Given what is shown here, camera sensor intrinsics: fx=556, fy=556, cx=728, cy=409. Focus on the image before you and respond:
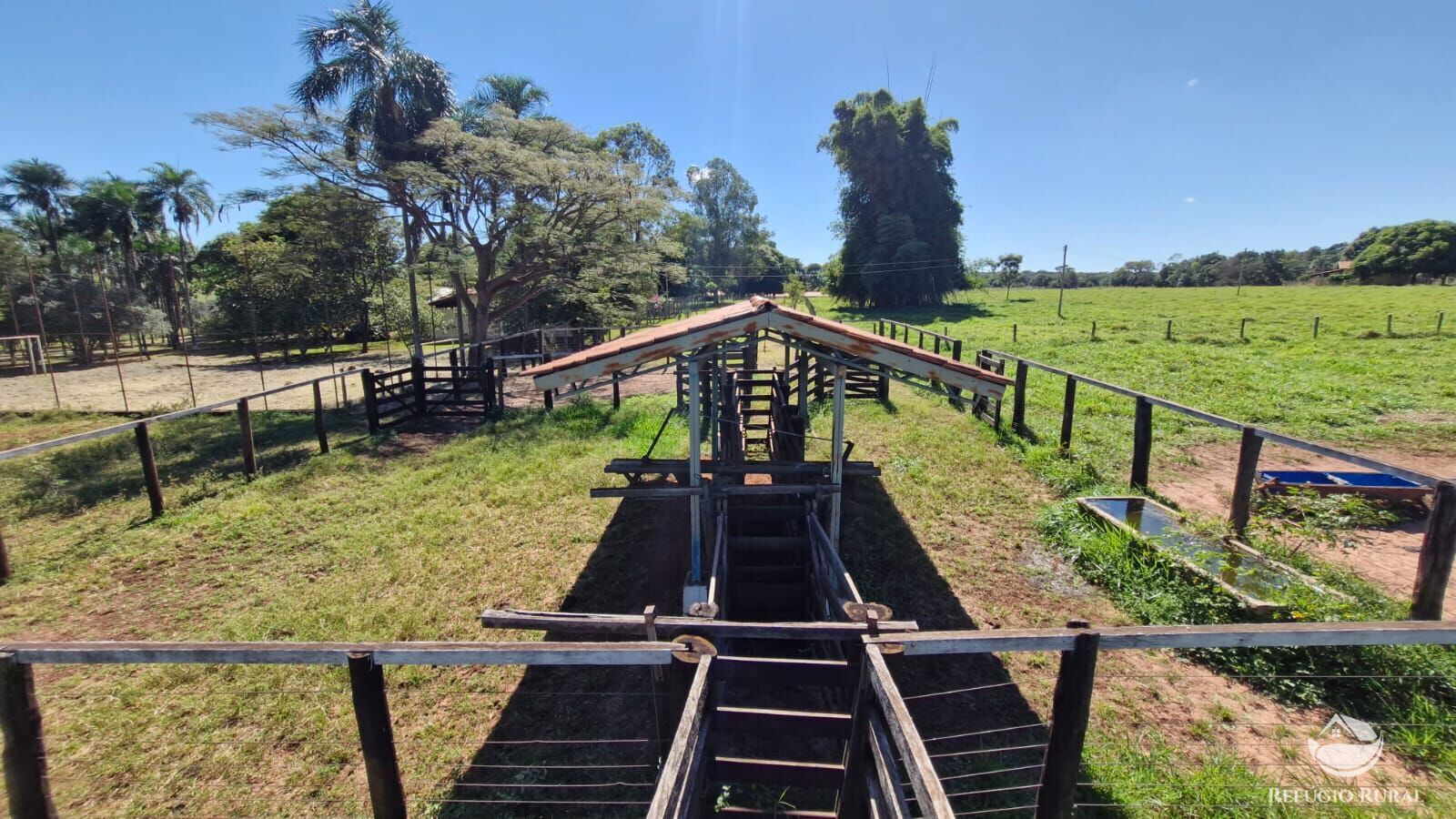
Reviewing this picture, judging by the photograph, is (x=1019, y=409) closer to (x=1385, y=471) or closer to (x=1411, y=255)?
(x=1385, y=471)

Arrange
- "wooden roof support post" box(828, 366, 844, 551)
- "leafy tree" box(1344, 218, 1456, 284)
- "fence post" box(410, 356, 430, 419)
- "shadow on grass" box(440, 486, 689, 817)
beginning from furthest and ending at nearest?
"leafy tree" box(1344, 218, 1456, 284) < "fence post" box(410, 356, 430, 419) < "wooden roof support post" box(828, 366, 844, 551) < "shadow on grass" box(440, 486, 689, 817)

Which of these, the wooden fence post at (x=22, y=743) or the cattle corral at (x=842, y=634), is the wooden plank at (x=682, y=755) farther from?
the wooden fence post at (x=22, y=743)

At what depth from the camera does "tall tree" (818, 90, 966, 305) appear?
4753 centimetres

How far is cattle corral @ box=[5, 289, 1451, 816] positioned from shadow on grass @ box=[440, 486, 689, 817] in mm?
28

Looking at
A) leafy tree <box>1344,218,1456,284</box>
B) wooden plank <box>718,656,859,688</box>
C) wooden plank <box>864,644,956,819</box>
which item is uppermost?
leafy tree <box>1344,218,1456,284</box>

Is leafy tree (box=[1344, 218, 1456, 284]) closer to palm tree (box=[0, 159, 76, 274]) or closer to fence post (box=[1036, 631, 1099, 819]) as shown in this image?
fence post (box=[1036, 631, 1099, 819])

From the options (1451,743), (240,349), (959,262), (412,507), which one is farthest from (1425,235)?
(240,349)

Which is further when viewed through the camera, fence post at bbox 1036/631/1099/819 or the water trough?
the water trough

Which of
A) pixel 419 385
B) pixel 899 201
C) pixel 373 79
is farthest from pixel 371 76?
pixel 899 201

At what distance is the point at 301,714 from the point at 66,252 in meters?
51.9

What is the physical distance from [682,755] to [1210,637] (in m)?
2.16

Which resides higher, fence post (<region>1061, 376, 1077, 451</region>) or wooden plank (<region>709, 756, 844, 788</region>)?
fence post (<region>1061, 376, 1077, 451</region>)

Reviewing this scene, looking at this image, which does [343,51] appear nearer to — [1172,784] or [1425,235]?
[1172,784]

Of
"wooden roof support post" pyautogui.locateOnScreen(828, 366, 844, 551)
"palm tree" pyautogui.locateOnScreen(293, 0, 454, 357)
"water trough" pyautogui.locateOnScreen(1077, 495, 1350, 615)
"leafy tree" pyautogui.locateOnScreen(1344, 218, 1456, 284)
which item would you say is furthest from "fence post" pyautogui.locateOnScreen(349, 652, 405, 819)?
"leafy tree" pyautogui.locateOnScreen(1344, 218, 1456, 284)
